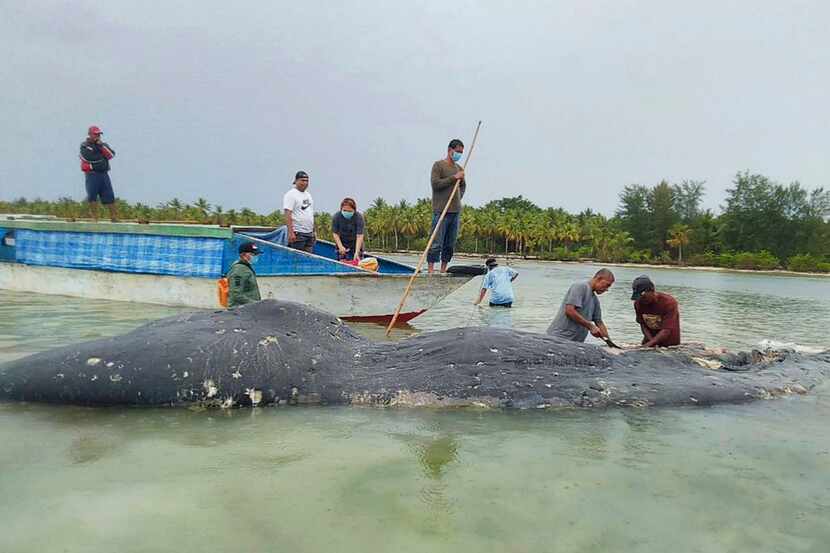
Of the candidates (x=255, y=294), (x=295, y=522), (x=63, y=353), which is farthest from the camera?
(x=255, y=294)

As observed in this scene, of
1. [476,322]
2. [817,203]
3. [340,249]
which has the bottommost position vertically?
[476,322]

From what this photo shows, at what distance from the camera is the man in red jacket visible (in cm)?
1158

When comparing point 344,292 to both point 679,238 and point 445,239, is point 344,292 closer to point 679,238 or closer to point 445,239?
point 445,239

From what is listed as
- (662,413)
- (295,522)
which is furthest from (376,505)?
(662,413)

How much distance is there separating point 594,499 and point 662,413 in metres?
1.85

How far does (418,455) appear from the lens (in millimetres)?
3518

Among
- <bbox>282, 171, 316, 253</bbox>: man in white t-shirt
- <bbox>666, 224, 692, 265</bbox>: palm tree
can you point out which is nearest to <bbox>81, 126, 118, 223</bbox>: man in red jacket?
<bbox>282, 171, 316, 253</bbox>: man in white t-shirt

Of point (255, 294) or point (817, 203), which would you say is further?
point (817, 203)

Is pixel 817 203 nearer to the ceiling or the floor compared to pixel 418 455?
nearer to the ceiling

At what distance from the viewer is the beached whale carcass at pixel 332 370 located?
4199 millimetres

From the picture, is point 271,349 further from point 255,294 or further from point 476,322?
point 476,322

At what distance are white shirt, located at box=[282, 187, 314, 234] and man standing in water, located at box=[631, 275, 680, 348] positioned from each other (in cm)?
581

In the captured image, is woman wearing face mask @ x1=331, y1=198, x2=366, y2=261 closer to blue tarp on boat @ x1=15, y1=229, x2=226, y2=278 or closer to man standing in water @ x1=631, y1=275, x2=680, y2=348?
blue tarp on boat @ x1=15, y1=229, x2=226, y2=278

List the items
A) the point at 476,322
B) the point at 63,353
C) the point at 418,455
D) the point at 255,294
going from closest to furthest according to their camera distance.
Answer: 1. the point at 418,455
2. the point at 63,353
3. the point at 255,294
4. the point at 476,322
